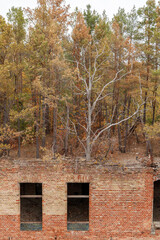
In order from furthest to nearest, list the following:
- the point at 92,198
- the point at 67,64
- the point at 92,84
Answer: the point at 92,84, the point at 67,64, the point at 92,198

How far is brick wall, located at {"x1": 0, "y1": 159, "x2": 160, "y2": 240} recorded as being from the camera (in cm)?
814

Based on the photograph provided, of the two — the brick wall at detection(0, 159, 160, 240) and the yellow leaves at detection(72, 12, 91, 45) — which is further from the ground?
the yellow leaves at detection(72, 12, 91, 45)

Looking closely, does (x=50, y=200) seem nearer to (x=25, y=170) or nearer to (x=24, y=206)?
(x=25, y=170)

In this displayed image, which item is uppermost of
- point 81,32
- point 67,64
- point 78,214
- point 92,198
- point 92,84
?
point 81,32

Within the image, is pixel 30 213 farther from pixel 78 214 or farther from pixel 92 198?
pixel 92 198

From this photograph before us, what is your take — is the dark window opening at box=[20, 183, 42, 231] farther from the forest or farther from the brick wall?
the forest

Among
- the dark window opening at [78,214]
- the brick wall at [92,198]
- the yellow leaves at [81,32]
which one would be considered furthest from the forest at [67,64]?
the brick wall at [92,198]

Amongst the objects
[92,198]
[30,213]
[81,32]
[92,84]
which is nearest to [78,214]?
[30,213]

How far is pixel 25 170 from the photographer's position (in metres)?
8.17

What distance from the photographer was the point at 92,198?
26.6 ft

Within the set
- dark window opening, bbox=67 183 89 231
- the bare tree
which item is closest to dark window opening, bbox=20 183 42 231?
dark window opening, bbox=67 183 89 231

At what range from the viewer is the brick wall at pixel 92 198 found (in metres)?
8.14

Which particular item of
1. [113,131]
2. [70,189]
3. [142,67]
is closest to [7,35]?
[142,67]

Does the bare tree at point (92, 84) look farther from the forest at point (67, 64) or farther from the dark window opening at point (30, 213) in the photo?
the dark window opening at point (30, 213)
